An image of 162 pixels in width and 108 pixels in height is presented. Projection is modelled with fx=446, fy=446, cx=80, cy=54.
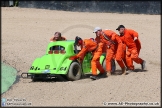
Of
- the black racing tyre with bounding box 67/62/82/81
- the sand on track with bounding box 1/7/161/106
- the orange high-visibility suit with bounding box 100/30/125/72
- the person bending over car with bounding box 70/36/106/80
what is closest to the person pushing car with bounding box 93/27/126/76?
the orange high-visibility suit with bounding box 100/30/125/72

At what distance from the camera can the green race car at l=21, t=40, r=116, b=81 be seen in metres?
12.8

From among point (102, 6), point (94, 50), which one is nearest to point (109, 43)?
point (94, 50)

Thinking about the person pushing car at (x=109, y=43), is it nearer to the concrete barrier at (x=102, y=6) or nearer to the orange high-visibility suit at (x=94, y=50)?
the orange high-visibility suit at (x=94, y=50)

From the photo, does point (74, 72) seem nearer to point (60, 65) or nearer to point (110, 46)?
point (60, 65)

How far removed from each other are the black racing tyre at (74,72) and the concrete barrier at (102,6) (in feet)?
44.8

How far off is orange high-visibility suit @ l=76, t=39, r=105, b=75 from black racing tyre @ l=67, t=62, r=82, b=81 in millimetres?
319

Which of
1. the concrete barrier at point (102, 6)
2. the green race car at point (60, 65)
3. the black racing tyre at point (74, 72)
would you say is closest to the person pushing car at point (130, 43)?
the green race car at point (60, 65)

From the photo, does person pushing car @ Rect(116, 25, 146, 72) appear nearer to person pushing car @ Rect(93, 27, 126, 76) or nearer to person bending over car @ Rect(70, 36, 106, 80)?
person pushing car @ Rect(93, 27, 126, 76)

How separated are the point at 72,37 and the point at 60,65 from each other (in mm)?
7922

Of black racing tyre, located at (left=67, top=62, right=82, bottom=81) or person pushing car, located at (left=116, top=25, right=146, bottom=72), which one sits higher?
person pushing car, located at (left=116, top=25, right=146, bottom=72)

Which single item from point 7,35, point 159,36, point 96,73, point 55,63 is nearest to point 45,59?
point 55,63

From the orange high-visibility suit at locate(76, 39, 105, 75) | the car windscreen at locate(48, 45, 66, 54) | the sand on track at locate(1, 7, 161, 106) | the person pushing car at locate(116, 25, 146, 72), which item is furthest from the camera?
the person pushing car at locate(116, 25, 146, 72)

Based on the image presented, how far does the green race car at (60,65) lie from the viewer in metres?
12.8

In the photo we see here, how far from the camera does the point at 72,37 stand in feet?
67.8
